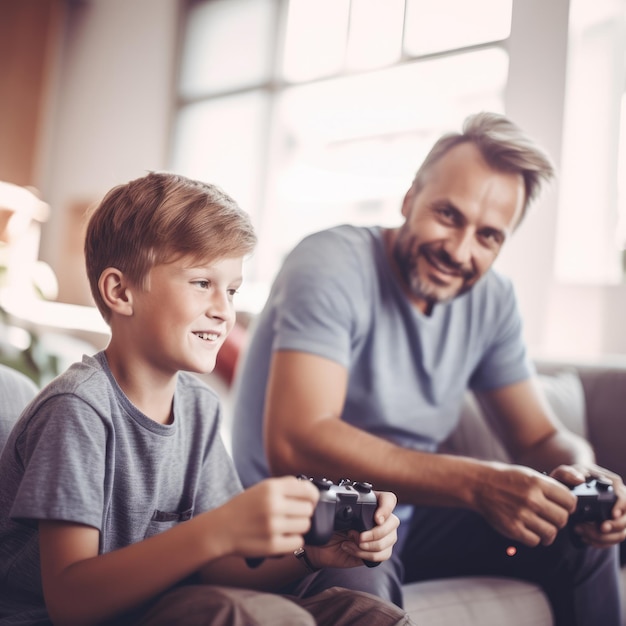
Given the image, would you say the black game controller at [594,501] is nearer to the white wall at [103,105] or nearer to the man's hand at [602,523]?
the man's hand at [602,523]

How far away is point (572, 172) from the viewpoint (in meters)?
2.00

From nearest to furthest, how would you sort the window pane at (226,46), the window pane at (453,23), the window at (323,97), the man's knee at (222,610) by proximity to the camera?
the man's knee at (222,610), the window pane at (453,23), the window at (323,97), the window pane at (226,46)

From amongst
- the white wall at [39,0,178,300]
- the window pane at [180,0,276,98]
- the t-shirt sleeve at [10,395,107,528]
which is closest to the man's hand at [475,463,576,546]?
the t-shirt sleeve at [10,395,107,528]

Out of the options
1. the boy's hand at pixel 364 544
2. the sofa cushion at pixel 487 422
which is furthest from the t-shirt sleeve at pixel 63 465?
the sofa cushion at pixel 487 422

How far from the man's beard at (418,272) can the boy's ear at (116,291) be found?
1.77 ft

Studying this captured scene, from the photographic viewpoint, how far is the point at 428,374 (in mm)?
1159

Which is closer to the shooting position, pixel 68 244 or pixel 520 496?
pixel 520 496

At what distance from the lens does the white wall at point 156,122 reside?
6.38 feet

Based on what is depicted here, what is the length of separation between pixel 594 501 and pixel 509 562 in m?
0.26

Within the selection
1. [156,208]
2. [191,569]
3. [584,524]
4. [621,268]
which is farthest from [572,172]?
[191,569]

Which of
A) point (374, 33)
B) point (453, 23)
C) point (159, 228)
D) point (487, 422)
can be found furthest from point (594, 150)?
point (159, 228)

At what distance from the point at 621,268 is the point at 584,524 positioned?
120 centimetres

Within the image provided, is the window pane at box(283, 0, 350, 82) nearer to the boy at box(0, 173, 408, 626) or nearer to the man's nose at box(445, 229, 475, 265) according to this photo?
the man's nose at box(445, 229, 475, 265)

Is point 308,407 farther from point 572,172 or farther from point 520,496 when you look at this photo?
point 572,172
